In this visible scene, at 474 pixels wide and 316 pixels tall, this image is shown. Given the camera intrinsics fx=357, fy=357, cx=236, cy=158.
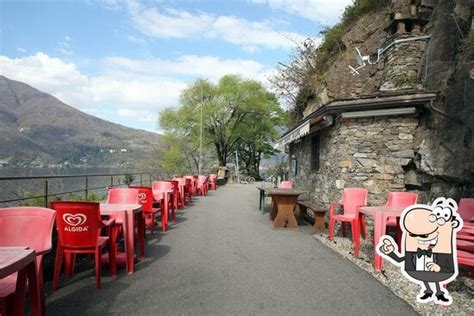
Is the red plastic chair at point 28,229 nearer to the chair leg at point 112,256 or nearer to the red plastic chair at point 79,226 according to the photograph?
the red plastic chair at point 79,226

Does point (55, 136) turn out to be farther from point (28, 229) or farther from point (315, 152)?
point (28, 229)

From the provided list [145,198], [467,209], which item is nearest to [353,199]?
[467,209]

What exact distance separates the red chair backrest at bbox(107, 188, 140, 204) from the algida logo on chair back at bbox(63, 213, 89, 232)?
6.36 feet

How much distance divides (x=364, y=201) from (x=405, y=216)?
4865 millimetres

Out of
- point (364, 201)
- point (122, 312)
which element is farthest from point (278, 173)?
point (122, 312)

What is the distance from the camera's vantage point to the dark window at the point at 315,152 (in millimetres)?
9938

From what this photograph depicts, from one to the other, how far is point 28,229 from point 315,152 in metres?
8.12

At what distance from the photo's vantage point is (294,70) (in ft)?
57.3

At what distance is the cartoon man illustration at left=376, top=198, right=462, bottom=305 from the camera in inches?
91.5

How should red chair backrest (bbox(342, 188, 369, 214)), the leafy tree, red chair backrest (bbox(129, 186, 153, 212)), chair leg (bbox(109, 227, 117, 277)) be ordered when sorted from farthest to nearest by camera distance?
the leafy tree < red chair backrest (bbox(342, 188, 369, 214)) < red chair backrest (bbox(129, 186, 153, 212)) < chair leg (bbox(109, 227, 117, 277))

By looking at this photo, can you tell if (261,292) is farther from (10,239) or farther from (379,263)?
(10,239)

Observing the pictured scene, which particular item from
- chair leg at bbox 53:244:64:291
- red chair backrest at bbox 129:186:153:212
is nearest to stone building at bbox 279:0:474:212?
red chair backrest at bbox 129:186:153:212

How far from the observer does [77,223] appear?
12.9ft

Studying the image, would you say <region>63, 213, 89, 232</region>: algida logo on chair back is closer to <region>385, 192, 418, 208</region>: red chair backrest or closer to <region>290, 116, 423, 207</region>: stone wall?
<region>385, 192, 418, 208</region>: red chair backrest
